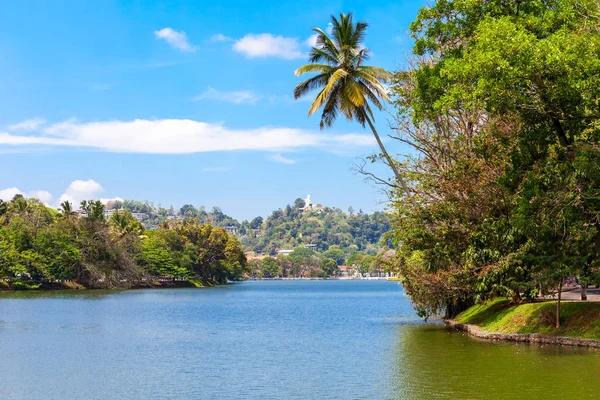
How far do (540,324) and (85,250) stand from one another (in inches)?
3762

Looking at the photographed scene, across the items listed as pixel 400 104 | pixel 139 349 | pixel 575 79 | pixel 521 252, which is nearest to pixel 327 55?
pixel 400 104

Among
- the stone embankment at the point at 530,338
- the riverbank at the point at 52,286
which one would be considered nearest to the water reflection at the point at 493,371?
the stone embankment at the point at 530,338

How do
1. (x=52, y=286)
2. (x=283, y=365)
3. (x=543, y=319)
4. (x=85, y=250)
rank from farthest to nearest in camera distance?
(x=85, y=250) < (x=52, y=286) < (x=543, y=319) < (x=283, y=365)

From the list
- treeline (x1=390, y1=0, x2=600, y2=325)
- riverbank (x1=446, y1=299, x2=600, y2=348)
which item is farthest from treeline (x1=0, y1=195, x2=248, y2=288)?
riverbank (x1=446, y1=299, x2=600, y2=348)

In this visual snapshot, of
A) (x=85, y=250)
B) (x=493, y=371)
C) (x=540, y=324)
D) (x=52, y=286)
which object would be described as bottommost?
(x=493, y=371)

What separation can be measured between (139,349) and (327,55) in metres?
19.8

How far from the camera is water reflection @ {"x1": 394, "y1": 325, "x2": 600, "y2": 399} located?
19.5m

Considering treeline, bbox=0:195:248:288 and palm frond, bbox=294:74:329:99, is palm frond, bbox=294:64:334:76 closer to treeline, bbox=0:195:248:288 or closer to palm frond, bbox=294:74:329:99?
palm frond, bbox=294:74:329:99

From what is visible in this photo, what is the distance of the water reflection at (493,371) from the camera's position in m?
19.5

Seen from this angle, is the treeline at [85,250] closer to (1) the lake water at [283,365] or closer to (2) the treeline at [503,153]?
(1) the lake water at [283,365]

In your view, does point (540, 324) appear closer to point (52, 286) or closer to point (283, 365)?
point (283, 365)

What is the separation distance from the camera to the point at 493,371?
898 inches

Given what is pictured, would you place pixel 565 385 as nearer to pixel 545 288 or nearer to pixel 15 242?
pixel 545 288

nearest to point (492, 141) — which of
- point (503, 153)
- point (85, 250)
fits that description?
point (503, 153)
